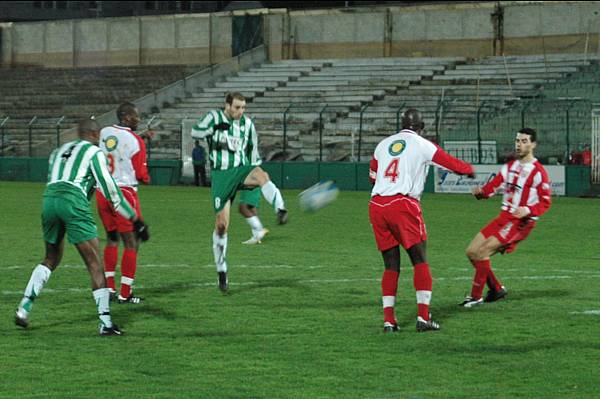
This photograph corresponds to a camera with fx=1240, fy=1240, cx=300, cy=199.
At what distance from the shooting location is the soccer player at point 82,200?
10656mm

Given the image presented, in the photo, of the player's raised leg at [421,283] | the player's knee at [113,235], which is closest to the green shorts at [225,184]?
the player's knee at [113,235]

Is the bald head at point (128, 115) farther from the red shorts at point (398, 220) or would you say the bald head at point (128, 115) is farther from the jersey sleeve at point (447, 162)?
the jersey sleeve at point (447, 162)

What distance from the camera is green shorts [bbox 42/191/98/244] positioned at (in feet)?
35.1

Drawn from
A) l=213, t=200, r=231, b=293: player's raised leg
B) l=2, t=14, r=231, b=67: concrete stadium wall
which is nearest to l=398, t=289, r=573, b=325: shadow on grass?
l=213, t=200, r=231, b=293: player's raised leg

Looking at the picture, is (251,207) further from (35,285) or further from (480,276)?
(35,285)

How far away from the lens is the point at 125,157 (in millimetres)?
13859

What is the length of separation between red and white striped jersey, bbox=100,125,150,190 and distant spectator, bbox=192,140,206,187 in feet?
96.9

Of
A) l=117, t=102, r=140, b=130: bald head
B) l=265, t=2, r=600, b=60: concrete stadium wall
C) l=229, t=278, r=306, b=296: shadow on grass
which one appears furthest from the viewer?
l=265, t=2, r=600, b=60: concrete stadium wall

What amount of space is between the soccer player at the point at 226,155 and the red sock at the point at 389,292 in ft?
10.1

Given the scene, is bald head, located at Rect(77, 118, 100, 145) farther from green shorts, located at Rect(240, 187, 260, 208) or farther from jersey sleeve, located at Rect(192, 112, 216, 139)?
green shorts, located at Rect(240, 187, 260, 208)

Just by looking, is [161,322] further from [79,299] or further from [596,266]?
[596,266]

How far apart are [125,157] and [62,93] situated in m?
44.2

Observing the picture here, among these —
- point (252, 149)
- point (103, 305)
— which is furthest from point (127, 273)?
point (103, 305)

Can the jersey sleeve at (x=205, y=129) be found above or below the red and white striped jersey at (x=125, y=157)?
above
